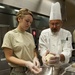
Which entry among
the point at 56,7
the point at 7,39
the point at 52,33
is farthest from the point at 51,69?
the point at 56,7

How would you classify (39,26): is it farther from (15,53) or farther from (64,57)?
(15,53)

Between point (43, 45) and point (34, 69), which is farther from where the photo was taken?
point (43, 45)

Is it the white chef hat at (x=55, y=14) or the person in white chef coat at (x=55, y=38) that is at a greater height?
the white chef hat at (x=55, y=14)

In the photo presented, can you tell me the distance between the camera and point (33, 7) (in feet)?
4.91

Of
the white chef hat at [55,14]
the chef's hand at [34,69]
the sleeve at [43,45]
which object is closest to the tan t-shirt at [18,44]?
the chef's hand at [34,69]

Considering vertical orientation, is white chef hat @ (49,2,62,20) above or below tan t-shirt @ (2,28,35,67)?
above

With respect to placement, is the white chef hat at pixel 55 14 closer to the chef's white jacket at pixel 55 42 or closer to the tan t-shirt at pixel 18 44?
the chef's white jacket at pixel 55 42

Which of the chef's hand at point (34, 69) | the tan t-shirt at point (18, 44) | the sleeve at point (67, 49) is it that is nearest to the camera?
the chef's hand at point (34, 69)

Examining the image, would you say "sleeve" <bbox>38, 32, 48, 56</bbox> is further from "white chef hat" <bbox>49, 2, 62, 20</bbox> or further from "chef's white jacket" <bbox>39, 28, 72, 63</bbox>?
"white chef hat" <bbox>49, 2, 62, 20</bbox>

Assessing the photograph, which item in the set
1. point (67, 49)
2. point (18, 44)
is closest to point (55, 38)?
point (67, 49)

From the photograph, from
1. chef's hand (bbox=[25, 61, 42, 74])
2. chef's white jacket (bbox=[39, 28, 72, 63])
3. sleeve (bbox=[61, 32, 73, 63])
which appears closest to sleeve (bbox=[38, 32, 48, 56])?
chef's white jacket (bbox=[39, 28, 72, 63])

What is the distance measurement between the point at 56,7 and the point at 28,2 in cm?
29

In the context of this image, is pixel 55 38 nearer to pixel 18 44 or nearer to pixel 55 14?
pixel 55 14

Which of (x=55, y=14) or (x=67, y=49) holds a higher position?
(x=55, y=14)
